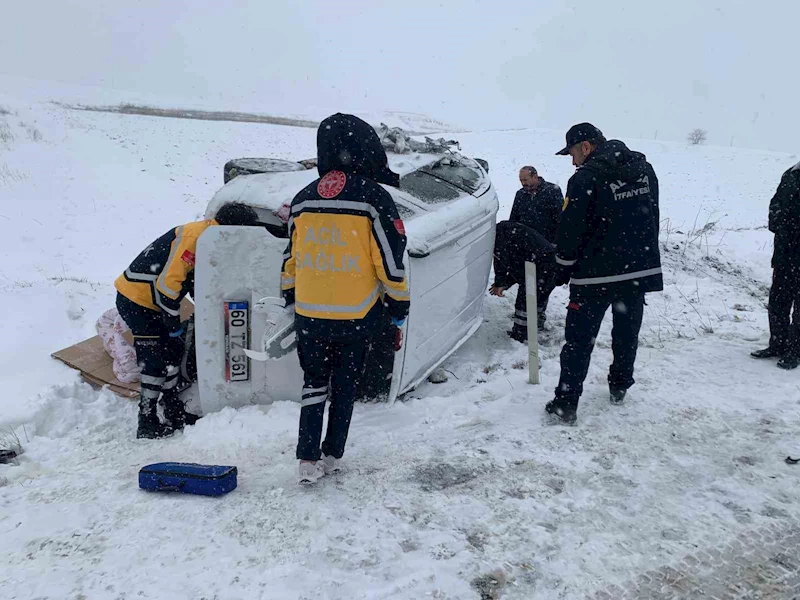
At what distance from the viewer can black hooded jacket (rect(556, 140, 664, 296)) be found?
3.39 metres

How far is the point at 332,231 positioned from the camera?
9.00 feet

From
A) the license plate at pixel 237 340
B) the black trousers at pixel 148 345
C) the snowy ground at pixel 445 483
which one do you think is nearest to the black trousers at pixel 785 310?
the snowy ground at pixel 445 483

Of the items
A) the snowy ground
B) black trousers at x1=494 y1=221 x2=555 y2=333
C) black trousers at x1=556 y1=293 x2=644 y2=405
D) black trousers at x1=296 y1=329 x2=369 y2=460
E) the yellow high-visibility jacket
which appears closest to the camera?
the snowy ground

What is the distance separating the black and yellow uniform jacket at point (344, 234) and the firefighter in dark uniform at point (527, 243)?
2.69 m

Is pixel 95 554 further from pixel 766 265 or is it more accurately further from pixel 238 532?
pixel 766 265

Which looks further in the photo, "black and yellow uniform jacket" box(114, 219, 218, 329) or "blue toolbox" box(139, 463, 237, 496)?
"black and yellow uniform jacket" box(114, 219, 218, 329)

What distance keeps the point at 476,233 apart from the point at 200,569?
326cm

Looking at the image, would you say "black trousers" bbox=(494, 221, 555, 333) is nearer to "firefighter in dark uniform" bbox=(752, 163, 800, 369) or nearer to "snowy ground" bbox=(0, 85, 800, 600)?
"snowy ground" bbox=(0, 85, 800, 600)

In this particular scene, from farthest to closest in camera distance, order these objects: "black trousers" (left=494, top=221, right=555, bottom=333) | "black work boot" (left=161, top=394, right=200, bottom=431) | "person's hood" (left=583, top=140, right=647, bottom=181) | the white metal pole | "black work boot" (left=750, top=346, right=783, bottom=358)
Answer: "black trousers" (left=494, top=221, right=555, bottom=333)
"black work boot" (left=750, top=346, right=783, bottom=358)
the white metal pole
"black work boot" (left=161, top=394, right=200, bottom=431)
"person's hood" (left=583, top=140, right=647, bottom=181)

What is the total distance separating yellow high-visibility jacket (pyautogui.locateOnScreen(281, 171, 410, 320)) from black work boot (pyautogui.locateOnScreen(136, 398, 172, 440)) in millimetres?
1636

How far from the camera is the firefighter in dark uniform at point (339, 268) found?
2.75m

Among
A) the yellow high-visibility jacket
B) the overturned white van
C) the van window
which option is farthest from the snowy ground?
the van window

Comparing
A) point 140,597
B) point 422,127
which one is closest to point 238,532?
point 140,597

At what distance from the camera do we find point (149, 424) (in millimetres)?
3785
